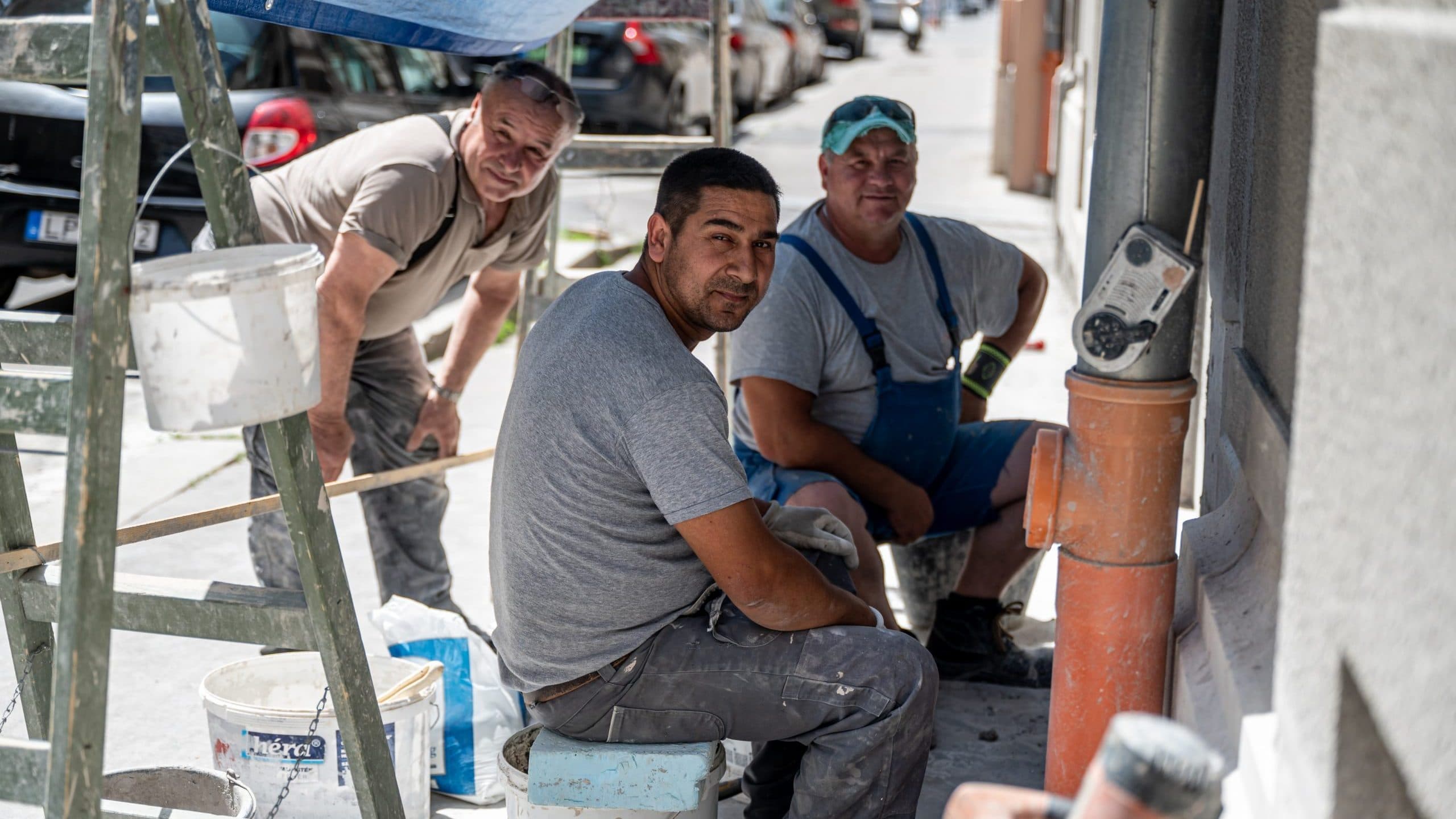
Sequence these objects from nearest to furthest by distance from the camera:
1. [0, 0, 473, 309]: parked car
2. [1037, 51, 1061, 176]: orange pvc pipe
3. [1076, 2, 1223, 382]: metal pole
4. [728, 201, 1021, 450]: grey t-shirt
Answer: [1076, 2, 1223, 382]: metal pole, [728, 201, 1021, 450]: grey t-shirt, [0, 0, 473, 309]: parked car, [1037, 51, 1061, 176]: orange pvc pipe

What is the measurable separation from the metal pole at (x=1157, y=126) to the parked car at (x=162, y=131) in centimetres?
475

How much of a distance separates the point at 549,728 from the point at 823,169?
178cm

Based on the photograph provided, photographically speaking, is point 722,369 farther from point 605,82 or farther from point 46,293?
point 605,82

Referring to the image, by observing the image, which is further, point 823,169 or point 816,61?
point 816,61

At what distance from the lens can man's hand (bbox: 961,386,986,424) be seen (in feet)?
13.5

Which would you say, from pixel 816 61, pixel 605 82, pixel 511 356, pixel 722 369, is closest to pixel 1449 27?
pixel 722 369

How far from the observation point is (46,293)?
23.6 feet

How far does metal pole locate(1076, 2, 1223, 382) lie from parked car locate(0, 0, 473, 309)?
4751 mm

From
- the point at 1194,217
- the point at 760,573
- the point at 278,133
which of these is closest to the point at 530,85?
the point at 760,573

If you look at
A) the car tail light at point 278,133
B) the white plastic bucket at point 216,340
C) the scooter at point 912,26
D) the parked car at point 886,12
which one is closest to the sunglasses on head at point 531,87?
the white plastic bucket at point 216,340

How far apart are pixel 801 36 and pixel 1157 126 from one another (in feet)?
64.2

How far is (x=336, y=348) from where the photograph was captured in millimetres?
3658

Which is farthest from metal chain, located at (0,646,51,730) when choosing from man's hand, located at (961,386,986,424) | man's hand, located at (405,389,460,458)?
man's hand, located at (961,386,986,424)

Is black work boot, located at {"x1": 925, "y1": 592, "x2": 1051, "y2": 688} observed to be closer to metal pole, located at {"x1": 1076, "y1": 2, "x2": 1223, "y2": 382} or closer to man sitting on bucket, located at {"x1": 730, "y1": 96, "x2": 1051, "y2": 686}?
man sitting on bucket, located at {"x1": 730, "y1": 96, "x2": 1051, "y2": 686}
